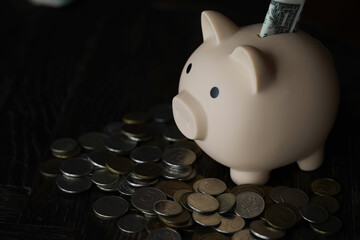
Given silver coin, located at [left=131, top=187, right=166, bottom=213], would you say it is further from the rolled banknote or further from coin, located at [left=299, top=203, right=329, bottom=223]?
the rolled banknote

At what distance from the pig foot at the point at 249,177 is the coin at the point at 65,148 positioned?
41 centimetres

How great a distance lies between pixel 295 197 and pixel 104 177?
0.44 m

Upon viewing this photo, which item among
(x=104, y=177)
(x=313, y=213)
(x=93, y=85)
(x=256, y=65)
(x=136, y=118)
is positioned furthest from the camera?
(x=93, y=85)

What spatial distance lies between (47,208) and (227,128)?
44cm

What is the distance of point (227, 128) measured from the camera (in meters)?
1.18

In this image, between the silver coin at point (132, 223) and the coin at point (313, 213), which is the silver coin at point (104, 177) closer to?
the silver coin at point (132, 223)

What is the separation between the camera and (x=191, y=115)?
1203mm

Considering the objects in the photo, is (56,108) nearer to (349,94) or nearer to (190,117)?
(190,117)

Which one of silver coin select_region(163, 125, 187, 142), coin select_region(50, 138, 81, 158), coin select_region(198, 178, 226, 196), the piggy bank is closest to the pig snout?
the piggy bank

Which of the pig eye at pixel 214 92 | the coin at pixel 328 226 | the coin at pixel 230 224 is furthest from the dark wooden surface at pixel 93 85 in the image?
the pig eye at pixel 214 92

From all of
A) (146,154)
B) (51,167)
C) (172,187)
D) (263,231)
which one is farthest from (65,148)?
(263,231)

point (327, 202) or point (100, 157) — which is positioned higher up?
point (327, 202)

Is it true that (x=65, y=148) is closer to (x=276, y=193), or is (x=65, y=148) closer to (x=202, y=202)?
(x=202, y=202)

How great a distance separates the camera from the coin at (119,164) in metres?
1.35
